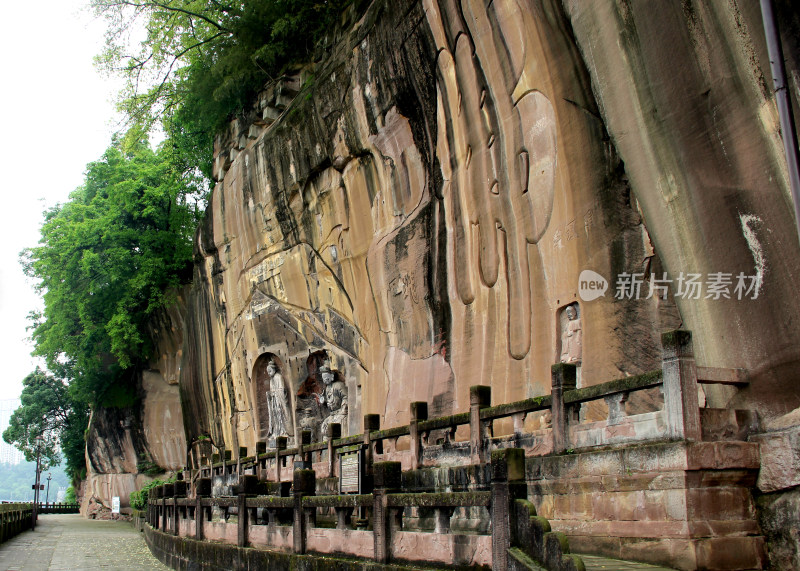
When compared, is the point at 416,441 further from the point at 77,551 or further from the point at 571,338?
the point at 77,551

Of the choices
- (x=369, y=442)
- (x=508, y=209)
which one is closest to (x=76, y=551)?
(x=369, y=442)

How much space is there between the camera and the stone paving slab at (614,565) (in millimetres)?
6336

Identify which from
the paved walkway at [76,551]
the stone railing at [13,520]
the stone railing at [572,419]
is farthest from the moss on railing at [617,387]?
the stone railing at [13,520]

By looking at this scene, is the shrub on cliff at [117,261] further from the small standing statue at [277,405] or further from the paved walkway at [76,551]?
the small standing statue at [277,405]

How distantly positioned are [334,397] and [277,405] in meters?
2.92

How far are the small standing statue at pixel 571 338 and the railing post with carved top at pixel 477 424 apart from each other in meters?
1.88

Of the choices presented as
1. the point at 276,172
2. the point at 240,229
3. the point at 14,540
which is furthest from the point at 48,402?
the point at 276,172

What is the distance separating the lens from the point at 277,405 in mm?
20469

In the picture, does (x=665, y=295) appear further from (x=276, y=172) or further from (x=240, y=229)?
(x=240, y=229)

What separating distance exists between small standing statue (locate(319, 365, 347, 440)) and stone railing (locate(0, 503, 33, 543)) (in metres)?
9.23

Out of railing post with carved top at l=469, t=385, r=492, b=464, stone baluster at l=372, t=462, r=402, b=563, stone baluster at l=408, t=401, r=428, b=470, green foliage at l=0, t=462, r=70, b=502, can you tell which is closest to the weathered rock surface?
railing post with carved top at l=469, t=385, r=492, b=464

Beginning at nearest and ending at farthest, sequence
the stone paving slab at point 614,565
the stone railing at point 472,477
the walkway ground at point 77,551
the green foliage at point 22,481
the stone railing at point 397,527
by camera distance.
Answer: the stone railing at point 397,527
the stone railing at point 472,477
the stone paving slab at point 614,565
the walkway ground at point 77,551
the green foliage at point 22,481

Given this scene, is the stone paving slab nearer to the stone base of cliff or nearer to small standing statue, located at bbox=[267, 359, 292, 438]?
the stone base of cliff

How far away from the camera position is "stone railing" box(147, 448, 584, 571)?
5.74 meters
